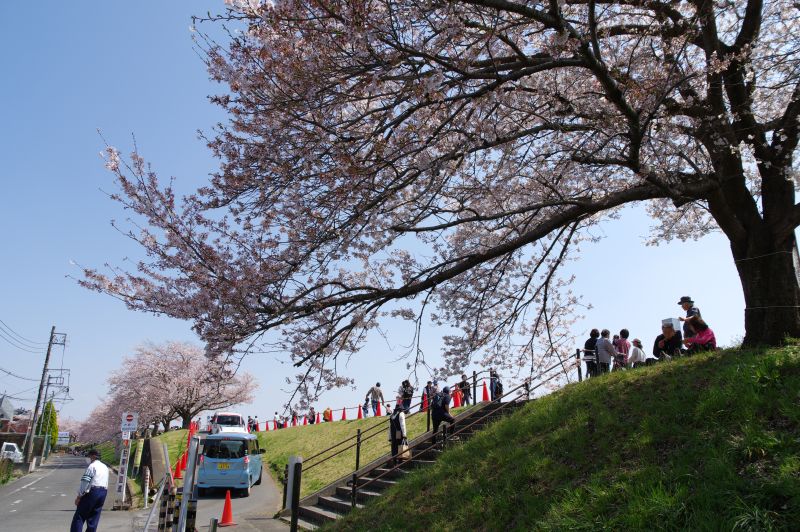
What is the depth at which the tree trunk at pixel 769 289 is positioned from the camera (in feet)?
27.8

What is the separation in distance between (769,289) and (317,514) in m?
10.3

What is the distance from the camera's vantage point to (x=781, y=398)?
6.11m

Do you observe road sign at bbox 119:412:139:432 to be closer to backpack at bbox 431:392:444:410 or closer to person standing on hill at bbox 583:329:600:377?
backpack at bbox 431:392:444:410

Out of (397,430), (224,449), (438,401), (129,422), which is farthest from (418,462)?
(129,422)

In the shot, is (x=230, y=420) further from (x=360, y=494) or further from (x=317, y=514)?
(x=360, y=494)

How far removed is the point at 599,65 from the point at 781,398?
4551 mm

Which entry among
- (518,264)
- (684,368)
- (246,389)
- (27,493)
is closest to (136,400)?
(246,389)

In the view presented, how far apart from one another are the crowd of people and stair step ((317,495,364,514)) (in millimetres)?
6956

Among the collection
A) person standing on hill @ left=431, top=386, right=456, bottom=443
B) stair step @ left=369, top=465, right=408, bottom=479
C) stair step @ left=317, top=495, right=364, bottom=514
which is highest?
person standing on hill @ left=431, top=386, right=456, bottom=443

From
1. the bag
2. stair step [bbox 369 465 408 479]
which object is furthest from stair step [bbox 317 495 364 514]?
the bag

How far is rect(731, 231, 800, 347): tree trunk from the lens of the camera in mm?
8477

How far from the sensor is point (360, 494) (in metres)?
11.7

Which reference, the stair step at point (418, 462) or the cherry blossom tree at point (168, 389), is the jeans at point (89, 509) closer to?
the stair step at point (418, 462)

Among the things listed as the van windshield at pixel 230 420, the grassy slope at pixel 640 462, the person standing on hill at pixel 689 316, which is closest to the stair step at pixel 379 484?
the grassy slope at pixel 640 462
